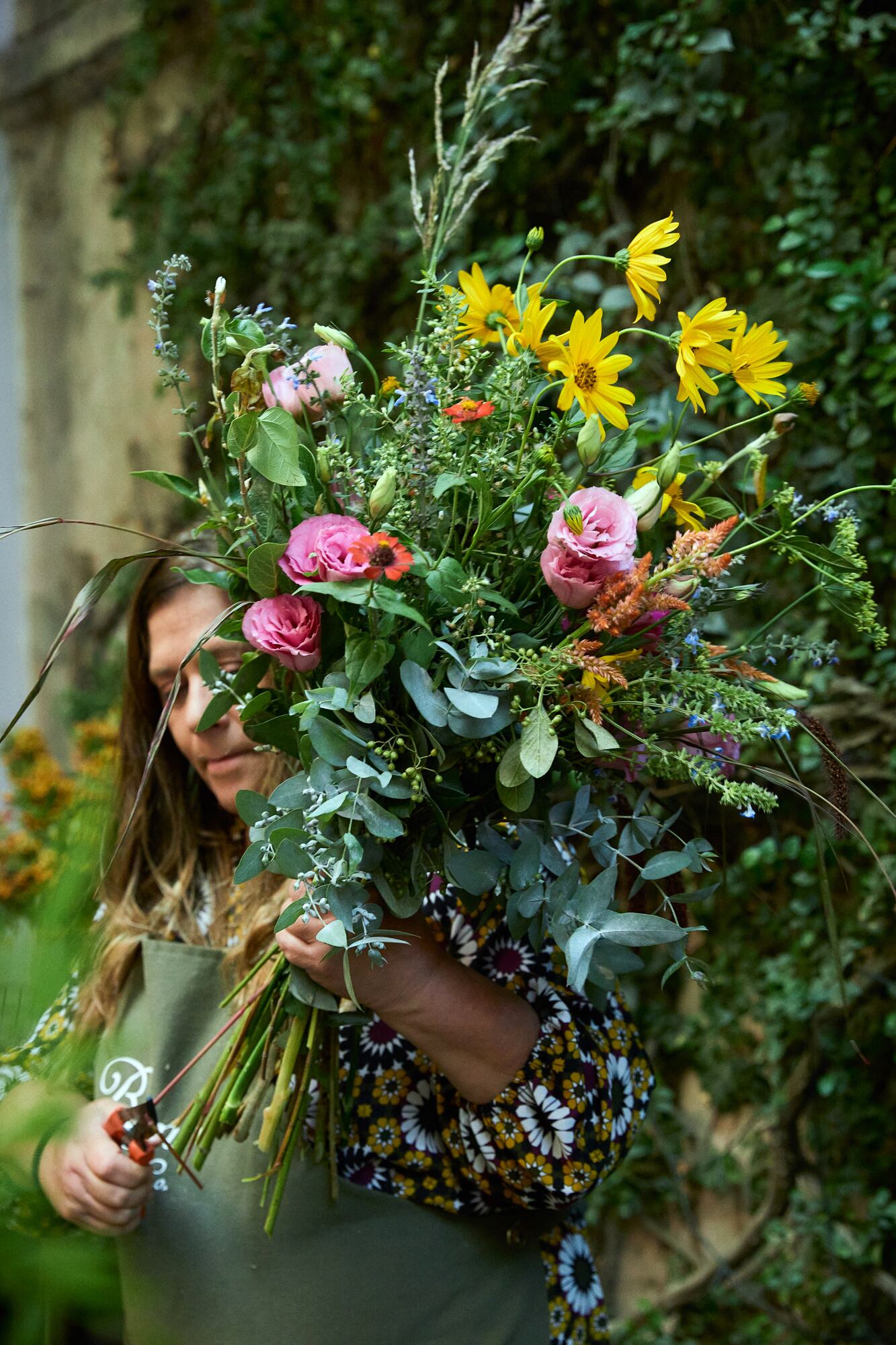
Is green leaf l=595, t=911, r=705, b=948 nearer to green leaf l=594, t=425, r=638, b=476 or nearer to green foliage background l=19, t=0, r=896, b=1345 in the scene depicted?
green leaf l=594, t=425, r=638, b=476

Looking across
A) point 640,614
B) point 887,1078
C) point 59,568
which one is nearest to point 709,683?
point 640,614

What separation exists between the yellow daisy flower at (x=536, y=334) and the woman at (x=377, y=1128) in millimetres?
394

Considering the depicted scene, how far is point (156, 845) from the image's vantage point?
118 centimetres

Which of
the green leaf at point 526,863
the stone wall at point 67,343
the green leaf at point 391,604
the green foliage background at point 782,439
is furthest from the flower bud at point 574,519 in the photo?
the stone wall at point 67,343

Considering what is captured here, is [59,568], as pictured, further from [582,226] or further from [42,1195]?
[42,1195]

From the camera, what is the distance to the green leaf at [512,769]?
697 mm

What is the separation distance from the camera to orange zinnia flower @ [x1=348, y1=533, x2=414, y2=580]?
666 millimetres

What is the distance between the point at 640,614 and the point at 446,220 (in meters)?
0.33

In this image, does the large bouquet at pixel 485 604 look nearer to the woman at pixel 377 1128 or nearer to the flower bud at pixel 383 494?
the flower bud at pixel 383 494

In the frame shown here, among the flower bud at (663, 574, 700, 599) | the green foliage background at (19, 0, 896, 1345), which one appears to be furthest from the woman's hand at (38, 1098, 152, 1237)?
the green foliage background at (19, 0, 896, 1345)

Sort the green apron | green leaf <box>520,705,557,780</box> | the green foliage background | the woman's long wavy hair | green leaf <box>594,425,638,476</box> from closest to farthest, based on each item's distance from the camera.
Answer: green leaf <box>520,705,557,780</box> < green leaf <box>594,425,638,476</box> < the green apron < the woman's long wavy hair < the green foliage background

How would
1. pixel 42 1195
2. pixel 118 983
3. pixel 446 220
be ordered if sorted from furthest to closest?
pixel 118 983 → pixel 446 220 → pixel 42 1195

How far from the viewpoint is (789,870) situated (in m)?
1.56

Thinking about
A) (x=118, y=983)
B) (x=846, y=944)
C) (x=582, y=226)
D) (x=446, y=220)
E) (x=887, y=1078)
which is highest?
(x=446, y=220)
